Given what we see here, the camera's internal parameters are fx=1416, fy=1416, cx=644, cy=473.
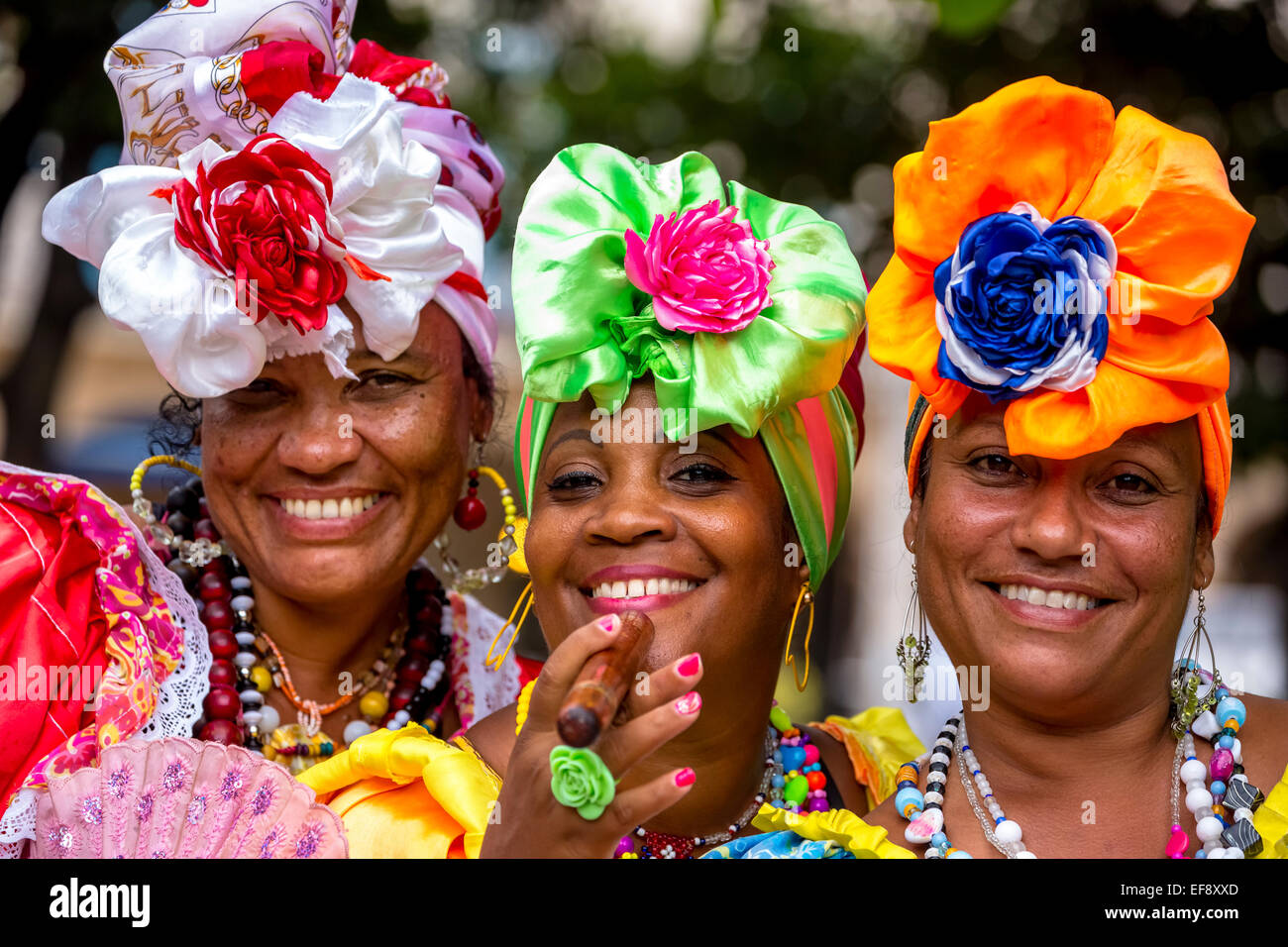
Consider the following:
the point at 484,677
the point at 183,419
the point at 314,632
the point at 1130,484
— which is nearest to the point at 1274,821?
the point at 1130,484

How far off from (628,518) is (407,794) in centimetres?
75

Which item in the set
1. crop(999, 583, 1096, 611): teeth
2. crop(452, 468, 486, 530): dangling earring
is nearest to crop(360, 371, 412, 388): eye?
crop(452, 468, 486, 530): dangling earring

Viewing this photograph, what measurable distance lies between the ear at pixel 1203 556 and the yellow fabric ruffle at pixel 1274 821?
40cm

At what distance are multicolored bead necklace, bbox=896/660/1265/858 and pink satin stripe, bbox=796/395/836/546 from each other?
23.5 inches

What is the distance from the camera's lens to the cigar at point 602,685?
7.04ft

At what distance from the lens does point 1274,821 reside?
2664mm

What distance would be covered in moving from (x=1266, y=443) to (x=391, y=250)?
3.62 meters

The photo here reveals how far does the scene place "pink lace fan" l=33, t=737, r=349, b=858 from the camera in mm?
2736

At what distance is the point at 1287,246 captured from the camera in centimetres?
525

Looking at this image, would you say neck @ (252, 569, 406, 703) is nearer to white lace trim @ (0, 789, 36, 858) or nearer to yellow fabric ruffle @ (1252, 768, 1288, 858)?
white lace trim @ (0, 789, 36, 858)

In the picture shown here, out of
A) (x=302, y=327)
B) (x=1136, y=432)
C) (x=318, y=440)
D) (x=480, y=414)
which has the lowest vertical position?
(x=1136, y=432)

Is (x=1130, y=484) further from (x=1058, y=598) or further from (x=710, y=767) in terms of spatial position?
(x=710, y=767)
